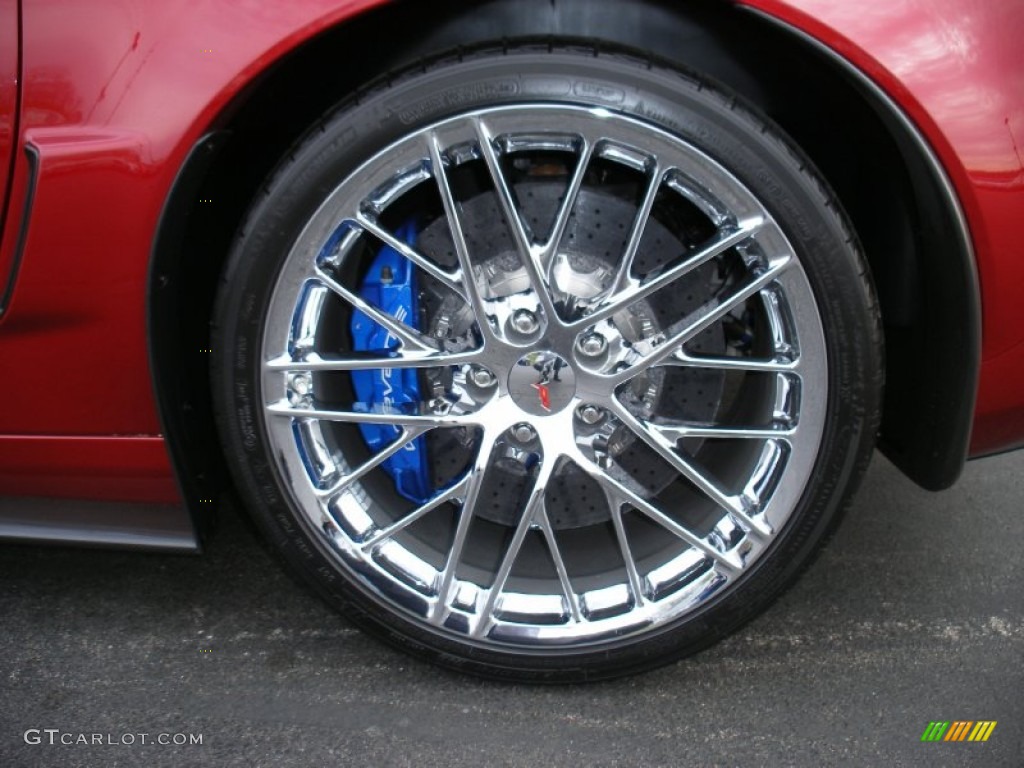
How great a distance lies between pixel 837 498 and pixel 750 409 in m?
0.22

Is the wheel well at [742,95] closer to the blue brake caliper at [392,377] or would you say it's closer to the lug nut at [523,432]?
the blue brake caliper at [392,377]

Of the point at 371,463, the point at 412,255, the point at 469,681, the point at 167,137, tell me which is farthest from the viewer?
the point at 469,681

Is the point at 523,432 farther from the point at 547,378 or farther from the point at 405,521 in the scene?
the point at 405,521

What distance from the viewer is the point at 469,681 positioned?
1.67 metres

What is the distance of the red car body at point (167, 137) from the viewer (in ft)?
4.29

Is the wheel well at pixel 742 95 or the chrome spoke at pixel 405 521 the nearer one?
the wheel well at pixel 742 95

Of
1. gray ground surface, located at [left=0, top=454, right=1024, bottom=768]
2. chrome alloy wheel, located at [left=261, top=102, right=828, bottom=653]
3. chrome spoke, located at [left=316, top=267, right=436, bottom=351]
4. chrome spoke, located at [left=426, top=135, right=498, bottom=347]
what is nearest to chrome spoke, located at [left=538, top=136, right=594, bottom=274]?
chrome alloy wheel, located at [left=261, top=102, right=828, bottom=653]

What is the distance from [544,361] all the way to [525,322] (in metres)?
0.07

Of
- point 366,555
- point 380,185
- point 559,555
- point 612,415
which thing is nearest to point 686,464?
point 612,415

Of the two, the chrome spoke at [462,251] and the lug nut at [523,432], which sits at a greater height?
the chrome spoke at [462,251]

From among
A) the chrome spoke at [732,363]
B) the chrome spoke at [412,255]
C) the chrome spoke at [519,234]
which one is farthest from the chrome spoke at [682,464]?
the chrome spoke at [412,255]

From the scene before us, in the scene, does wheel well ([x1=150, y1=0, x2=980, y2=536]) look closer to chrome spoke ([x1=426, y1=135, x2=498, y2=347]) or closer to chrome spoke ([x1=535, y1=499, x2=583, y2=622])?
chrome spoke ([x1=426, y1=135, x2=498, y2=347])

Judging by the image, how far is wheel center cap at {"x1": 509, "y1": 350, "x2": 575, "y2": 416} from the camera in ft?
4.85

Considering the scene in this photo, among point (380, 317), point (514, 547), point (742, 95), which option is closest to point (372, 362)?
point (380, 317)
